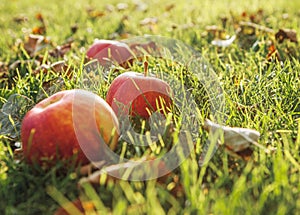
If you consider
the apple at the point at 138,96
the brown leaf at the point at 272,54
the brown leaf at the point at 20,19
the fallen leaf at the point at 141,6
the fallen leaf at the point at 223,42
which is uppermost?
the apple at the point at 138,96

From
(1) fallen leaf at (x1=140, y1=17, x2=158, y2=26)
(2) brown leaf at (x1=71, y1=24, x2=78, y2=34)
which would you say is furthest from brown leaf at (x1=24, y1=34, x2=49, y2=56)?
A: (1) fallen leaf at (x1=140, y1=17, x2=158, y2=26)

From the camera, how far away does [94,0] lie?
6.04 metres

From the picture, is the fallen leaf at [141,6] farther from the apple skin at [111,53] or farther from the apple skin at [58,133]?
the apple skin at [58,133]

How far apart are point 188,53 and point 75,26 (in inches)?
58.8

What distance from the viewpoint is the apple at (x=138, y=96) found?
2.05 meters

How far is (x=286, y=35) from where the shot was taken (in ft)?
10.7

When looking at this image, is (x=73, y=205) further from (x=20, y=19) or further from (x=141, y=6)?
(x=141, y=6)

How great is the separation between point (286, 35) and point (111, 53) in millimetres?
1258

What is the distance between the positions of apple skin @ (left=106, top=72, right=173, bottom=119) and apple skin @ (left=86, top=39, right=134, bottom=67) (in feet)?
2.65

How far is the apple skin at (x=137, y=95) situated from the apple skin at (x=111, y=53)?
0.81 metres

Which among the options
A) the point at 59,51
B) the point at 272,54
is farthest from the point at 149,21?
the point at 272,54

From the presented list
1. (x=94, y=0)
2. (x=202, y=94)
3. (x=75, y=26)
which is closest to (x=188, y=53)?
(x=202, y=94)

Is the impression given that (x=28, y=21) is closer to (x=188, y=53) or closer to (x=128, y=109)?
(x=188, y=53)

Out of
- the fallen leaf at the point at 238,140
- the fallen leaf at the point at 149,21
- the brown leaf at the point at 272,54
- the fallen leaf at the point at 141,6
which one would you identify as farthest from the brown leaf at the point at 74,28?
the fallen leaf at the point at 238,140
